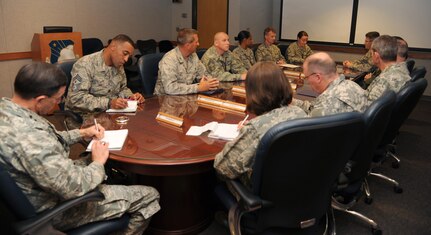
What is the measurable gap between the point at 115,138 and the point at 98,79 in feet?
3.14

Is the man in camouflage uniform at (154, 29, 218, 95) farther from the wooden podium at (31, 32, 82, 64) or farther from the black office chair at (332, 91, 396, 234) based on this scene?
the wooden podium at (31, 32, 82, 64)

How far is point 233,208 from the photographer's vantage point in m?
1.63

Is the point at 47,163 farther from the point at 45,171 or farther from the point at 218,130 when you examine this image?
the point at 218,130

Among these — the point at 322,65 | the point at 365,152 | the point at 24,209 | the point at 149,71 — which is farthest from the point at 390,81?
the point at 24,209

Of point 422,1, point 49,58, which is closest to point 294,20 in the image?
point 422,1

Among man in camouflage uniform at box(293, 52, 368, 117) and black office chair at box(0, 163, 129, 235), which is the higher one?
man in camouflage uniform at box(293, 52, 368, 117)

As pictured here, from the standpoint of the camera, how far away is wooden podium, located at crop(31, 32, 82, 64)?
4.58m

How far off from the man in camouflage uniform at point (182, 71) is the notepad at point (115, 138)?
1089 millimetres

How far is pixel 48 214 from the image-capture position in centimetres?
132

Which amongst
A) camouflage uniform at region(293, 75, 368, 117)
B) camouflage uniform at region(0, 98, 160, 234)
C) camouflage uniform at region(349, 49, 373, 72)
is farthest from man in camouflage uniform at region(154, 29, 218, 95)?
camouflage uniform at region(349, 49, 373, 72)

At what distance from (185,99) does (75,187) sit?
1.58 m

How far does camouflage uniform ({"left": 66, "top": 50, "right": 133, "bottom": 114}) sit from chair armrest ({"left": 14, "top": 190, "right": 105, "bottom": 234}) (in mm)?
1190

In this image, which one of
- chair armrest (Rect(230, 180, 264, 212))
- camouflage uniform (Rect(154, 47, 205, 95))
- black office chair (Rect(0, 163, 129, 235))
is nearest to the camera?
black office chair (Rect(0, 163, 129, 235))

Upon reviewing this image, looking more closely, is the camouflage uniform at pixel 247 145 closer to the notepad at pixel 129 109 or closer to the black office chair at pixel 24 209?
the black office chair at pixel 24 209
